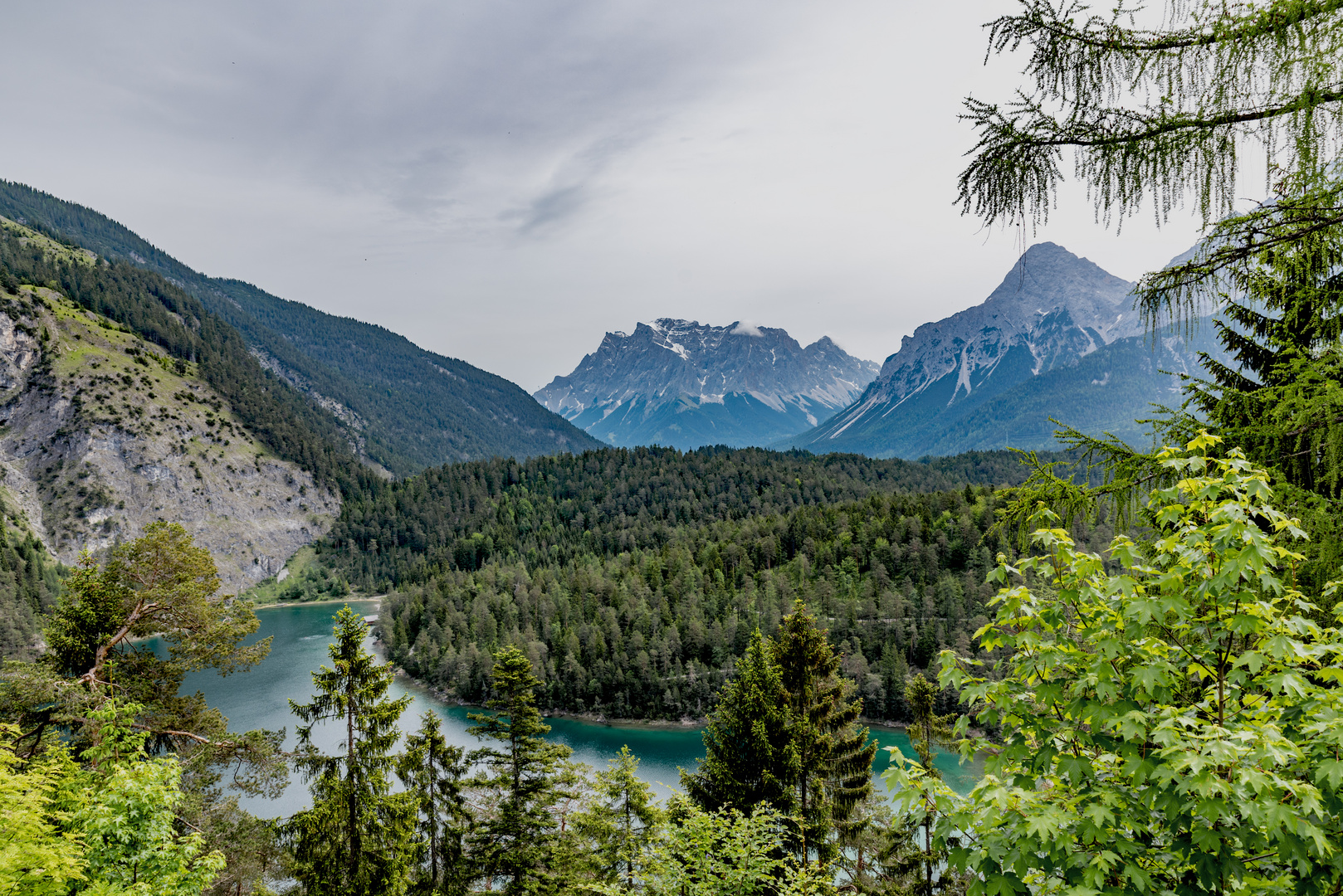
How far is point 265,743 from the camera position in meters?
19.6

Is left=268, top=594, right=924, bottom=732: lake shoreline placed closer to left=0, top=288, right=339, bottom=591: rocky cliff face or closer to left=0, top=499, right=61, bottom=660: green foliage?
left=0, top=499, right=61, bottom=660: green foliage

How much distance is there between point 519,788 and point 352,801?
→ 19.7 ft

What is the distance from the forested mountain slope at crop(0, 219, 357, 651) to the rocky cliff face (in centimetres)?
28

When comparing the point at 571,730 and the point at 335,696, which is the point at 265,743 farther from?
the point at 571,730

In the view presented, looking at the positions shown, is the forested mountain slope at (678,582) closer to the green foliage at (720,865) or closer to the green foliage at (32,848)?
the green foliage at (720,865)

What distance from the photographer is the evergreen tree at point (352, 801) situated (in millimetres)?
16672

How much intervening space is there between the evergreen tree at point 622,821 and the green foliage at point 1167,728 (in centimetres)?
1732

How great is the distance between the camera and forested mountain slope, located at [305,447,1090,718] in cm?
8238

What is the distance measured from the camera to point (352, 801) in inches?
664

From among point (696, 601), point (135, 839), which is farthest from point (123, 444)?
point (135, 839)

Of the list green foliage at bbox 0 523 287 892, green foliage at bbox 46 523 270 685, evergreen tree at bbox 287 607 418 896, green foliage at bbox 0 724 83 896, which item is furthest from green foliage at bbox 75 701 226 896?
green foliage at bbox 46 523 270 685

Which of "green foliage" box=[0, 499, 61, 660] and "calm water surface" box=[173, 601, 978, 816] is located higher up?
"green foliage" box=[0, 499, 61, 660]

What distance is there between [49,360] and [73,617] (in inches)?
7741

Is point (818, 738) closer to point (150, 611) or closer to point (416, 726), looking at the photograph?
point (150, 611)
